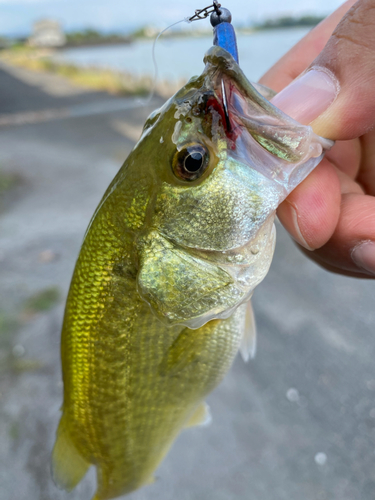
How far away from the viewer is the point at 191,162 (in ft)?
2.85

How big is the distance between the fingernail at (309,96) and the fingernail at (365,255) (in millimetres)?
454

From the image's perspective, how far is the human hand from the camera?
911 millimetres

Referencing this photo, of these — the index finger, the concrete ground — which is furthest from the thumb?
the concrete ground

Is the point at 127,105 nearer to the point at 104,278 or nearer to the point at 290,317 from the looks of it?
the point at 290,317

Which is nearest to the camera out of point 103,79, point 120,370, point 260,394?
point 120,370

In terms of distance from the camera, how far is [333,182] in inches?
42.6

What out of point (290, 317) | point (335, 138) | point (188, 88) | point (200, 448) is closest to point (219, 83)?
point (188, 88)

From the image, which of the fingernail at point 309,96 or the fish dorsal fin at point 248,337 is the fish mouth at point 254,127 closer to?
the fingernail at point 309,96

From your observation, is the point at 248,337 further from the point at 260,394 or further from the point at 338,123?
the point at 260,394

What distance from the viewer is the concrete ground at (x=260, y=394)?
195 cm

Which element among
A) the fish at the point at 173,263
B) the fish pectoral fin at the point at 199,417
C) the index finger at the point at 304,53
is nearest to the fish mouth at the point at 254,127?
the fish at the point at 173,263

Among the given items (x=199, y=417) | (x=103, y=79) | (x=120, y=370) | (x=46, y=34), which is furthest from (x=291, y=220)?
(x=46, y=34)

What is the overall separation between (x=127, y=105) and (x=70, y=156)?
351cm

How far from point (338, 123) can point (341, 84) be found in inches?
3.9
